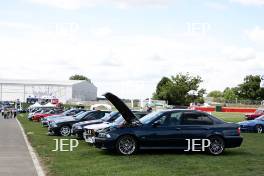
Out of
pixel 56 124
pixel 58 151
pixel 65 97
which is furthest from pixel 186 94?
pixel 58 151

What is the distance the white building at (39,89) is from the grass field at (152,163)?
162 metres

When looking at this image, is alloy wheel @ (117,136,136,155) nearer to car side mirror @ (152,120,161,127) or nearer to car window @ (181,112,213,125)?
car side mirror @ (152,120,161,127)

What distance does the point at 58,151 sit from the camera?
58.1 feet

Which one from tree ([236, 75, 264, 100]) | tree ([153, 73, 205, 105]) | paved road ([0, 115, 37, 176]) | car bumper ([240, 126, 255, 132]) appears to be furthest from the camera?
tree ([236, 75, 264, 100])

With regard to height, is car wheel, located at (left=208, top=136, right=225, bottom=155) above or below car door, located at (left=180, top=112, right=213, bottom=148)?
below

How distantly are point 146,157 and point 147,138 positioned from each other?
2.45 feet

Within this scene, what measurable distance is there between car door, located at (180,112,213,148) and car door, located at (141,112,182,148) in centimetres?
21

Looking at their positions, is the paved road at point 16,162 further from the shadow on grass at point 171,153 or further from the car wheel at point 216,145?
the car wheel at point 216,145

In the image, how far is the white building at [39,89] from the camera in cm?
17912

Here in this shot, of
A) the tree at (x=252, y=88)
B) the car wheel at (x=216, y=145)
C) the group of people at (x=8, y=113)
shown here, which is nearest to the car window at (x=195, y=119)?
the car wheel at (x=216, y=145)

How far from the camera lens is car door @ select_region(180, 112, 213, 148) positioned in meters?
16.1

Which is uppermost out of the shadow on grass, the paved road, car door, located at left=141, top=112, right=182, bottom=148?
car door, located at left=141, top=112, right=182, bottom=148

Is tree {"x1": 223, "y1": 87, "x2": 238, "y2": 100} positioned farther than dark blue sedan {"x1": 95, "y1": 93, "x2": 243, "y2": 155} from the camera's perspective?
Yes

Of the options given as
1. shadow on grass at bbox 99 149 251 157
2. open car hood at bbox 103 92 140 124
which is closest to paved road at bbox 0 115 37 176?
shadow on grass at bbox 99 149 251 157
